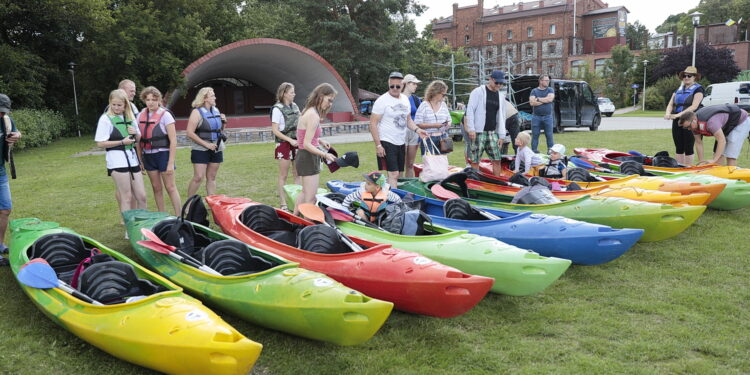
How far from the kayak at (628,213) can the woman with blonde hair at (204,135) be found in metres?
3.46

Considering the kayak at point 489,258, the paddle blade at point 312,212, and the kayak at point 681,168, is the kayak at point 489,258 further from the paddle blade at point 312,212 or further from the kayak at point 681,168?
the kayak at point 681,168

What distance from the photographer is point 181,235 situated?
4730 mm

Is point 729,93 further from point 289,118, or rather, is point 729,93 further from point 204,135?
point 204,135

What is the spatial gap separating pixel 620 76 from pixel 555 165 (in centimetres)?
4331

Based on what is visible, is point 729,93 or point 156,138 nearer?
point 156,138

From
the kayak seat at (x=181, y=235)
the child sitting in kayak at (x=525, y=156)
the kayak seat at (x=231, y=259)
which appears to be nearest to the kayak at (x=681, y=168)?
the child sitting in kayak at (x=525, y=156)

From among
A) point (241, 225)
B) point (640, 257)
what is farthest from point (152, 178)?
point (640, 257)

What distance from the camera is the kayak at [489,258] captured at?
3738 millimetres

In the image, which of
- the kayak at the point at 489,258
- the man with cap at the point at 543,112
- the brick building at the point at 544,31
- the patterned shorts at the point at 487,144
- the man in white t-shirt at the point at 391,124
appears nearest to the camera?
the kayak at the point at 489,258

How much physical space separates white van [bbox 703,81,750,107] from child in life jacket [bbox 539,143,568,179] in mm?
24087

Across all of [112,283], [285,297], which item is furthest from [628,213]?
[112,283]

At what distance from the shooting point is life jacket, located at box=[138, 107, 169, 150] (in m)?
5.86

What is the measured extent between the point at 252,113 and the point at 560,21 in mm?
36083

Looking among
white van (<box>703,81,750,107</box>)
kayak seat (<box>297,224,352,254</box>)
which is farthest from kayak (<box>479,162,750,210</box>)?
white van (<box>703,81,750,107</box>)
